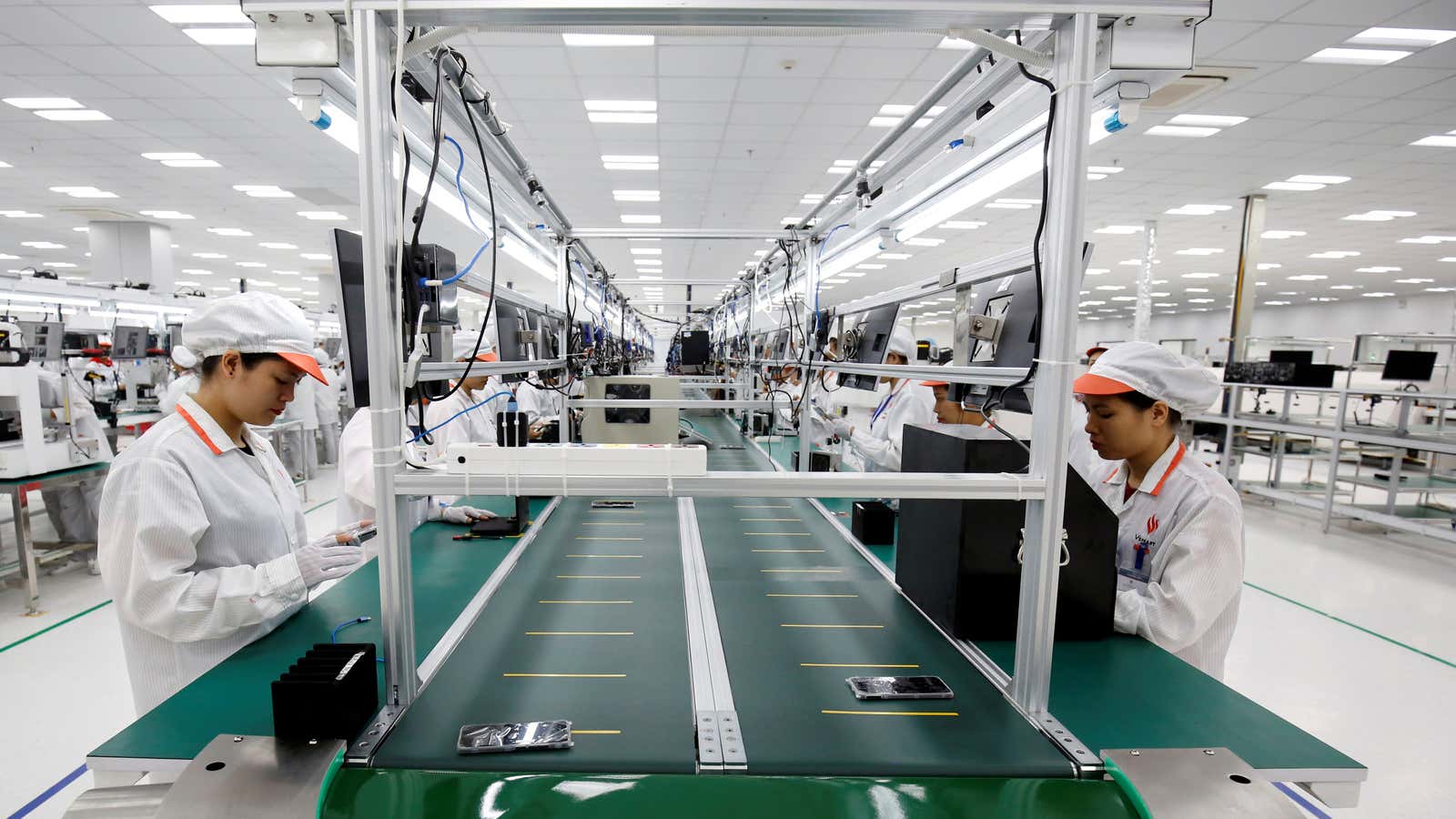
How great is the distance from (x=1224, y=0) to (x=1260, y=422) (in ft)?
14.8

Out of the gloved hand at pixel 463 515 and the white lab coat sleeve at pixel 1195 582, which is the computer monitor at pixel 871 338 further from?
the gloved hand at pixel 463 515

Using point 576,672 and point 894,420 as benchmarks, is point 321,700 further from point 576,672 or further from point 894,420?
point 894,420

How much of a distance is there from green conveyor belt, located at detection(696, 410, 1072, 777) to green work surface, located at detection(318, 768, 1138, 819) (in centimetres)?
4

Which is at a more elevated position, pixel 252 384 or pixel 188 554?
pixel 252 384

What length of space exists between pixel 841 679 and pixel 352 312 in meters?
1.16

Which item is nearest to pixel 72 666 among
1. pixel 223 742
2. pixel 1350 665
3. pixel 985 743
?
pixel 223 742

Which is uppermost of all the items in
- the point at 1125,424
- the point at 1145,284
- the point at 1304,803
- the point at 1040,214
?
the point at 1145,284

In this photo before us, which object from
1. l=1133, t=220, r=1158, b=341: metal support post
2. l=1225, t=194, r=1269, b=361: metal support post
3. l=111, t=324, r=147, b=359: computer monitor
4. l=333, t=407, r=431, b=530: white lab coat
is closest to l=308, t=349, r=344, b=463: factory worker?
l=111, t=324, r=147, b=359: computer monitor

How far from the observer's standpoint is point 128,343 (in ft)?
21.2

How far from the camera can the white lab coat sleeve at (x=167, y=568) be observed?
1.21 meters

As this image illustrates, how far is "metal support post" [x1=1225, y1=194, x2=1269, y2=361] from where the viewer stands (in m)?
7.46

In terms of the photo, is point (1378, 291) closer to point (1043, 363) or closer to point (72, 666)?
point (1043, 363)

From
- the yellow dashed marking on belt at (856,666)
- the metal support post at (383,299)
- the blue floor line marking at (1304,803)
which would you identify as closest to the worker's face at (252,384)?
the metal support post at (383,299)

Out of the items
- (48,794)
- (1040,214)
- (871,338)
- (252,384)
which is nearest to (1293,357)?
(871,338)
